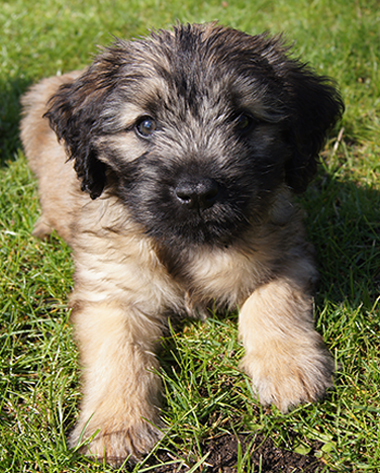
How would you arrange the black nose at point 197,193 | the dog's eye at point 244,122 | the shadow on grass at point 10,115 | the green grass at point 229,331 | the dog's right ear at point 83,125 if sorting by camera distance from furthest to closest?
1. the shadow on grass at point 10,115
2. the dog's right ear at point 83,125
3. the dog's eye at point 244,122
4. the green grass at point 229,331
5. the black nose at point 197,193

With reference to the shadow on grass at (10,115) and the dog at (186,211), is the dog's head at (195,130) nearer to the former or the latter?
the dog at (186,211)

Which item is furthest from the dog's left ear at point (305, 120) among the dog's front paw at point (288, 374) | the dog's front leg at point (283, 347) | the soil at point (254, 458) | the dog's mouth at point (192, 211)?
the soil at point (254, 458)

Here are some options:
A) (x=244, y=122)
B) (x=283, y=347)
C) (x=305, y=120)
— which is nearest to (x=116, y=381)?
(x=283, y=347)

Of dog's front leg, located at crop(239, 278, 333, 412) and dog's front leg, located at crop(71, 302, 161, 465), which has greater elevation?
dog's front leg, located at crop(239, 278, 333, 412)

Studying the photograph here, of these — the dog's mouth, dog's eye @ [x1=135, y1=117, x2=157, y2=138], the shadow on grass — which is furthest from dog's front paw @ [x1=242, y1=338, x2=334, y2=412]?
the shadow on grass

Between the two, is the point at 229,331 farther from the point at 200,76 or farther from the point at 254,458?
the point at 200,76

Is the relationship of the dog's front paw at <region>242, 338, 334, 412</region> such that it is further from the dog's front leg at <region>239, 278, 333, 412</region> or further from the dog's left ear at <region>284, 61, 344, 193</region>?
the dog's left ear at <region>284, 61, 344, 193</region>

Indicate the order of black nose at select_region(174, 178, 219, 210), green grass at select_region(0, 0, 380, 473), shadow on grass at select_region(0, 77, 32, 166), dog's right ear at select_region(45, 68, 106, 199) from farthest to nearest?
shadow on grass at select_region(0, 77, 32, 166), dog's right ear at select_region(45, 68, 106, 199), green grass at select_region(0, 0, 380, 473), black nose at select_region(174, 178, 219, 210)
